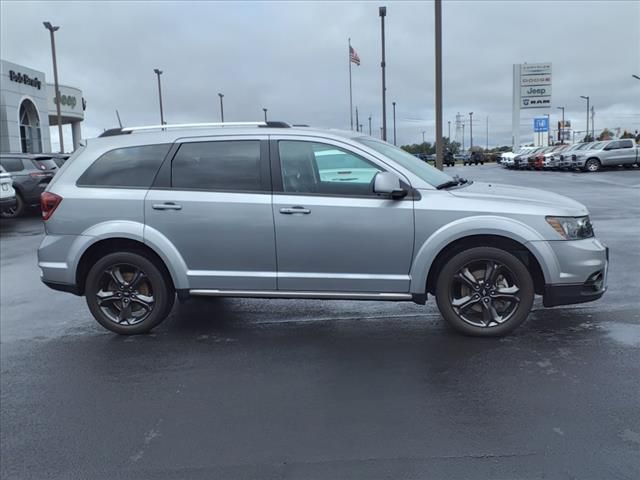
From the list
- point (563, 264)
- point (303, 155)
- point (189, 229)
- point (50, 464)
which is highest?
point (303, 155)

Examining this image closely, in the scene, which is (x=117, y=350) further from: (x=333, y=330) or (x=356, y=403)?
(x=356, y=403)

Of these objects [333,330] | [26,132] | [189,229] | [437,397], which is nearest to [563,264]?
[437,397]

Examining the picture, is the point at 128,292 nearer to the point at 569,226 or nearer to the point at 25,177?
the point at 569,226

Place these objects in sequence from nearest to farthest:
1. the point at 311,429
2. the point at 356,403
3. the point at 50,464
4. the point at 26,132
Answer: the point at 50,464
the point at 311,429
the point at 356,403
the point at 26,132

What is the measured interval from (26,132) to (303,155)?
39.6 metres

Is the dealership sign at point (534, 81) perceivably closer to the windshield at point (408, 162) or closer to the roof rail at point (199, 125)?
the windshield at point (408, 162)

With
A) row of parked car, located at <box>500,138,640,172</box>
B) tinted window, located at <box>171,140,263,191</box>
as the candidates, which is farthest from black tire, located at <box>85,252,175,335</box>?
row of parked car, located at <box>500,138,640,172</box>

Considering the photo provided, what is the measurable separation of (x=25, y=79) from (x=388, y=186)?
39.7m

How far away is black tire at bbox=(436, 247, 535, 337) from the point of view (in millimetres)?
5172

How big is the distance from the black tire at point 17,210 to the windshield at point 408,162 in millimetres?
13056

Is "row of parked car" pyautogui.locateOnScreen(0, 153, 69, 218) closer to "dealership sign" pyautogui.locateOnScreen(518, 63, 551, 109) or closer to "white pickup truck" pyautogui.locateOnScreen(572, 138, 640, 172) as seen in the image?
"white pickup truck" pyautogui.locateOnScreen(572, 138, 640, 172)

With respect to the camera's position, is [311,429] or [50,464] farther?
[311,429]

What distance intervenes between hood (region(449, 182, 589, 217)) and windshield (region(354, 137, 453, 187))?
249 mm

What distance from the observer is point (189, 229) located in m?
5.50
